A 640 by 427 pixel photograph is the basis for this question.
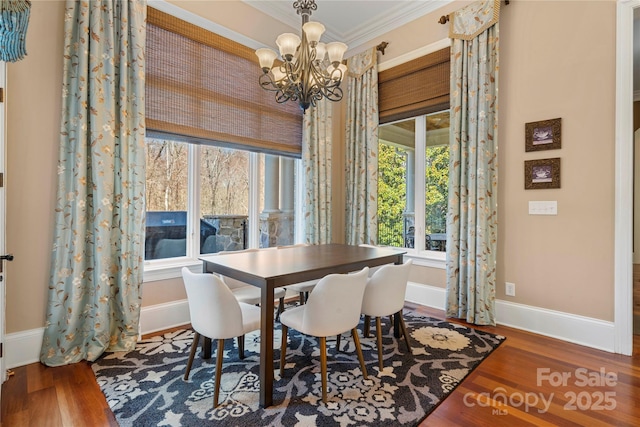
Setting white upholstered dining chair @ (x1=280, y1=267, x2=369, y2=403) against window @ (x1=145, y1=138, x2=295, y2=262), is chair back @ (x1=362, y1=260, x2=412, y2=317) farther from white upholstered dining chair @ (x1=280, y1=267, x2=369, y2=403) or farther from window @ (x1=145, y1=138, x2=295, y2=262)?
window @ (x1=145, y1=138, x2=295, y2=262)


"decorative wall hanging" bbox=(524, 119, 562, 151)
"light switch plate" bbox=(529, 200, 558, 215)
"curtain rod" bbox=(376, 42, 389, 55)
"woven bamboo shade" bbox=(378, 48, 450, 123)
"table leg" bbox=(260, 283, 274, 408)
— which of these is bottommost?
"table leg" bbox=(260, 283, 274, 408)

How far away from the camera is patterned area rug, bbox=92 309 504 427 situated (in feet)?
5.39

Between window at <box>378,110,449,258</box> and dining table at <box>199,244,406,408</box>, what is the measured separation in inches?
46.3

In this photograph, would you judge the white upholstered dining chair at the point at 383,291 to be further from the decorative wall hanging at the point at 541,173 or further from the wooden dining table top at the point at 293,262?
the decorative wall hanging at the point at 541,173

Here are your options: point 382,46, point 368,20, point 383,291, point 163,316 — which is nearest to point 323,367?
point 383,291

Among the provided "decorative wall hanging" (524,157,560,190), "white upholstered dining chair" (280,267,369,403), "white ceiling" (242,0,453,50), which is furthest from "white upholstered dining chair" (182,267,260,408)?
"white ceiling" (242,0,453,50)

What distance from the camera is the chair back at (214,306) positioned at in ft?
5.55

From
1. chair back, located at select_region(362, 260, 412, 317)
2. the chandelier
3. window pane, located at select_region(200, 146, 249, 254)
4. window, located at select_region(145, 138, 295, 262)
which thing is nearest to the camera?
chair back, located at select_region(362, 260, 412, 317)

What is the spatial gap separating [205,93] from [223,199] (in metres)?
1.10

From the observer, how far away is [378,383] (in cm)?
196

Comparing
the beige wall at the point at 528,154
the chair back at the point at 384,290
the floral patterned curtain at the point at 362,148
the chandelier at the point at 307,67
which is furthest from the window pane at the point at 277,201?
the chair back at the point at 384,290

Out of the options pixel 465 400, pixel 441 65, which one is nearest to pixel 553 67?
pixel 441 65

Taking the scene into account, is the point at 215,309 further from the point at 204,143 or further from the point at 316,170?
the point at 316,170

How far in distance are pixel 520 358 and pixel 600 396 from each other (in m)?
0.50
